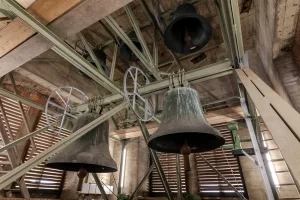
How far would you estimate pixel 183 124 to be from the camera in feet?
5.08

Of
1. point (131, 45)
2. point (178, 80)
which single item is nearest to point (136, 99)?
point (178, 80)

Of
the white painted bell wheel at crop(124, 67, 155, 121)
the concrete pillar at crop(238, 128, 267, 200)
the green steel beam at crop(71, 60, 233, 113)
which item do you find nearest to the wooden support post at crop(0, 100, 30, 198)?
the green steel beam at crop(71, 60, 233, 113)

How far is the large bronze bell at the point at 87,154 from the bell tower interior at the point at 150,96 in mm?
14

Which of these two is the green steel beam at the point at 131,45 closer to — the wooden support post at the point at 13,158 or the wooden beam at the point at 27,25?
the wooden beam at the point at 27,25

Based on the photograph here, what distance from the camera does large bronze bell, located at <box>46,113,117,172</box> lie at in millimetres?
1748

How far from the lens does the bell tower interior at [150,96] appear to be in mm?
1525

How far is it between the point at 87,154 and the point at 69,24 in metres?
1.27

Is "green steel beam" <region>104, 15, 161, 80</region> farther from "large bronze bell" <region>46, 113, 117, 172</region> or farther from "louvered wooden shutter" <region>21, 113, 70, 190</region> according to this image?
"louvered wooden shutter" <region>21, 113, 70, 190</region>

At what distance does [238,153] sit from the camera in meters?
2.59

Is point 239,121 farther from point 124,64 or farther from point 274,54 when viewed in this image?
point 124,64

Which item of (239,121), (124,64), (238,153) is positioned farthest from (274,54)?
(124,64)

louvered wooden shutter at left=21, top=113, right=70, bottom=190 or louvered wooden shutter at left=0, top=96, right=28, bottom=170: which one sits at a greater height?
louvered wooden shutter at left=0, top=96, right=28, bottom=170

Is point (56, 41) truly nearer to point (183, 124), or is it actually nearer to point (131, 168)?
point (183, 124)

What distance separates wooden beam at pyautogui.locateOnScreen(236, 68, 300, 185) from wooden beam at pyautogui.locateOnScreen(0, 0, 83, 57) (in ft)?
5.19
